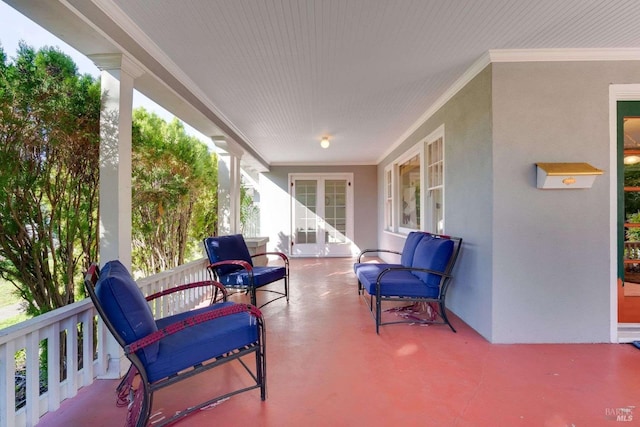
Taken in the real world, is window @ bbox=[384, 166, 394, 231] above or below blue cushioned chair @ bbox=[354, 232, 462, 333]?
above

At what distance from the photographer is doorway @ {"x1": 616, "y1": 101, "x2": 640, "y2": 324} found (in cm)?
258

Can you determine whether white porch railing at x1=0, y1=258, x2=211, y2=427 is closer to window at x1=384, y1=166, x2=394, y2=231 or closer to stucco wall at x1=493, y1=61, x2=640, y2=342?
stucco wall at x1=493, y1=61, x2=640, y2=342

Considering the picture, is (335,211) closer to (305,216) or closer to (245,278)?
(305,216)

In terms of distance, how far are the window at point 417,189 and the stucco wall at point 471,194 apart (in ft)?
1.17

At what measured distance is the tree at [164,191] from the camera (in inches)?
146

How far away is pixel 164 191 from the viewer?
389 centimetres

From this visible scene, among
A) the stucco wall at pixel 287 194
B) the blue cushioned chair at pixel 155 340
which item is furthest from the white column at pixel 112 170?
the stucco wall at pixel 287 194

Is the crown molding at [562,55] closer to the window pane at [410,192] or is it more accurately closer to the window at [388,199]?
the window pane at [410,192]

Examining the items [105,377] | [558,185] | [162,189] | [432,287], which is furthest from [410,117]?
[105,377]

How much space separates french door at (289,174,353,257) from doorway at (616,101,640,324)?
216 inches

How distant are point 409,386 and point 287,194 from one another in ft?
20.4

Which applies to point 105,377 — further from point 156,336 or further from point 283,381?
point 283,381

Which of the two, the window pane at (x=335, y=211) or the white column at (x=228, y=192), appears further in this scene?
the window pane at (x=335, y=211)

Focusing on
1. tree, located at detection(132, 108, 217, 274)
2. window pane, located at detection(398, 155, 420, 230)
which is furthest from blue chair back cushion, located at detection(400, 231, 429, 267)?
tree, located at detection(132, 108, 217, 274)
